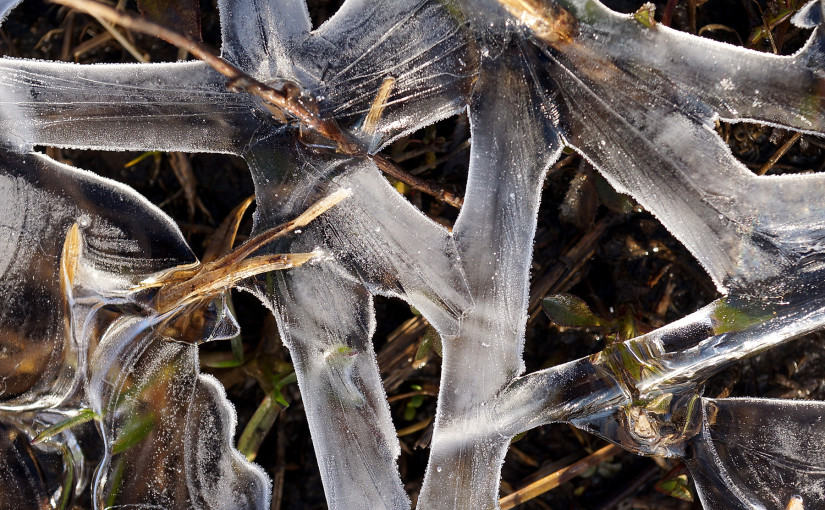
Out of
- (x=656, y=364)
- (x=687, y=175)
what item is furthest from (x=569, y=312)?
(x=687, y=175)

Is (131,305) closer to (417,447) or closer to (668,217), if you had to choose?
(417,447)

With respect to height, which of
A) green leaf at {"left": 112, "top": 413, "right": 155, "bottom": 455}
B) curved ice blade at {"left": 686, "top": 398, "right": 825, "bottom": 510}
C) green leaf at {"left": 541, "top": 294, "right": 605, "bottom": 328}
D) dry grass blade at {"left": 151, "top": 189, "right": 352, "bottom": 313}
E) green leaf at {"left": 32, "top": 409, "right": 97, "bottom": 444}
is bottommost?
curved ice blade at {"left": 686, "top": 398, "right": 825, "bottom": 510}

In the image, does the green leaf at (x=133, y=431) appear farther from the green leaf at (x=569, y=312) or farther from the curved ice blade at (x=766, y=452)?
the curved ice blade at (x=766, y=452)

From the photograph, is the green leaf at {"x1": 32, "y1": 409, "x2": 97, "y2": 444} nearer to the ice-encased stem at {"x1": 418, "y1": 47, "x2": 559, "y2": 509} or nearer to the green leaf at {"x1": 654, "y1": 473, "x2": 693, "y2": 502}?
the ice-encased stem at {"x1": 418, "y1": 47, "x2": 559, "y2": 509}

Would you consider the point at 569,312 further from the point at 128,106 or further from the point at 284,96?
the point at 128,106

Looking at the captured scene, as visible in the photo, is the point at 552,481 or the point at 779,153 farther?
the point at 552,481

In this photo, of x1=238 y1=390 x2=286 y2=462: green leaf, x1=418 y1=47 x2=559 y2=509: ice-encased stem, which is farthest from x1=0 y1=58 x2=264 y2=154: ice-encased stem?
x1=238 y1=390 x2=286 y2=462: green leaf
